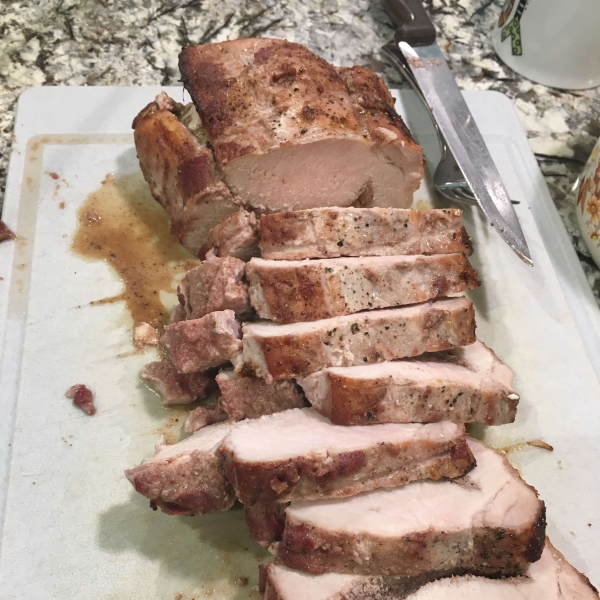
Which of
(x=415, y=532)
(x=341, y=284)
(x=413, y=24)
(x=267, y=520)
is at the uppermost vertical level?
(x=413, y=24)

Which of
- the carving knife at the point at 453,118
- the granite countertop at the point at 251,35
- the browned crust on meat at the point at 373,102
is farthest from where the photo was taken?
the granite countertop at the point at 251,35

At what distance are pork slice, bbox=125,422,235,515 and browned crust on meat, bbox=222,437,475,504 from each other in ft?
0.23

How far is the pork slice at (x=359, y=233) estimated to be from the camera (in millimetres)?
2160

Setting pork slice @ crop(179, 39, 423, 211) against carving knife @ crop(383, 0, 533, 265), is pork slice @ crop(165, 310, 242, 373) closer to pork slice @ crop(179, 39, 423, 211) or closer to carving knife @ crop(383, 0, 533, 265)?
pork slice @ crop(179, 39, 423, 211)

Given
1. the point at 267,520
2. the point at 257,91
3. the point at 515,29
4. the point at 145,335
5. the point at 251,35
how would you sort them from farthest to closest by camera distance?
the point at 251,35 → the point at 515,29 → the point at 145,335 → the point at 257,91 → the point at 267,520

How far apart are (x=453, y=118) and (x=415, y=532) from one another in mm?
2096

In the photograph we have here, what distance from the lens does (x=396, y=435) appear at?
6.22 ft

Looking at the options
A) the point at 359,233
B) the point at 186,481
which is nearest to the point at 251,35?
the point at 359,233

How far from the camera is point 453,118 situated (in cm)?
297

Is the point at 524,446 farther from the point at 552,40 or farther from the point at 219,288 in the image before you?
the point at 552,40

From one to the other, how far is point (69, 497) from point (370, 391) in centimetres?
115

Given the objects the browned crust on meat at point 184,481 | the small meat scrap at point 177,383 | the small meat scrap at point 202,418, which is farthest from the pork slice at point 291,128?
the browned crust on meat at point 184,481

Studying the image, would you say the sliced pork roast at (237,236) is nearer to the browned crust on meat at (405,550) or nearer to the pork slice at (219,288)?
the pork slice at (219,288)

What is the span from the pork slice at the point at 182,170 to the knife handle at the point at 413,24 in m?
1.43
